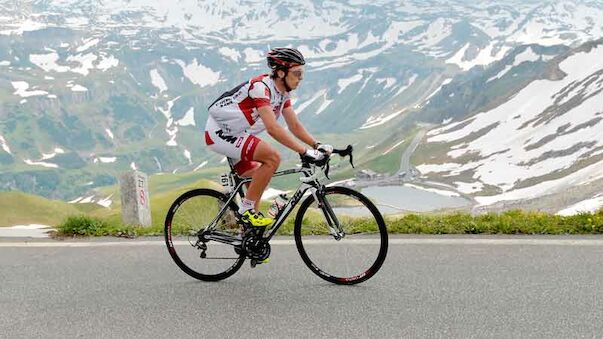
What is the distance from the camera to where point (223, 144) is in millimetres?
7410

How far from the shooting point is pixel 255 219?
24.2 ft

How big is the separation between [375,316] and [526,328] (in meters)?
1.41

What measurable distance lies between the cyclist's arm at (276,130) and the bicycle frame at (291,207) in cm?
42

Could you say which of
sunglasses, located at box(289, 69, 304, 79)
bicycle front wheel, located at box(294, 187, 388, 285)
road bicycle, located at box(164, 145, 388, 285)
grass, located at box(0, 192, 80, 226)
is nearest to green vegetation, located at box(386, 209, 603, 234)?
road bicycle, located at box(164, 145, 388, 285)

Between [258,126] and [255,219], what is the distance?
1.15 meters

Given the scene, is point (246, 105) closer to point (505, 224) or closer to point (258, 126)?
point (258, 126)

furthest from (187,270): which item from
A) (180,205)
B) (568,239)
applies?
(568,239)

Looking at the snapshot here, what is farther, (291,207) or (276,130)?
(291,207)

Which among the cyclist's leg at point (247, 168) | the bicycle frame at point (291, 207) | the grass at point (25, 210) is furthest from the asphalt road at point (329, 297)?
the grass at point (25, 210)

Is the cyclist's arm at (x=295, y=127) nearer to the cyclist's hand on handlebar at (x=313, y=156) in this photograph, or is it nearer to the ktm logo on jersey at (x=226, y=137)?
the cyclist's hand on handlebar at (x=313, y=156)

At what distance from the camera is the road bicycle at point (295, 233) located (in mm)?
7219

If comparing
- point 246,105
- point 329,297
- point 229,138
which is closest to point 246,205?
point 229,138

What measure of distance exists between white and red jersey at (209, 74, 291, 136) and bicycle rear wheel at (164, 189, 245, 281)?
3.39 feet

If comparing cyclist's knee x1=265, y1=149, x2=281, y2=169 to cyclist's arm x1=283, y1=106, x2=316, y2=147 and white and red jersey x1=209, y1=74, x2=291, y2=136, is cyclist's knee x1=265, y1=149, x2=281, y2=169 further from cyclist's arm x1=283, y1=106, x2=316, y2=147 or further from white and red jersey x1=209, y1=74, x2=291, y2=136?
cyclist's arm x1=283, y1=106, x2=316, y2=147
